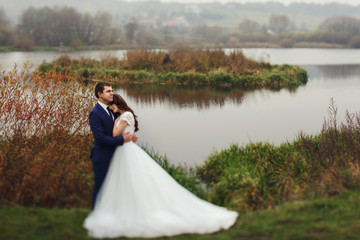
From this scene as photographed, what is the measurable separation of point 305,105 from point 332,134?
7944 mm

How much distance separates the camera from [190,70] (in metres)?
24.1

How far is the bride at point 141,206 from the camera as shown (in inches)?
188

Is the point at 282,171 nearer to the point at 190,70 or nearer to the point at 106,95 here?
the point at 106,95

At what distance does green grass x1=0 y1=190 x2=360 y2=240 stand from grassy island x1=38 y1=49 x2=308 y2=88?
1632 centimetres

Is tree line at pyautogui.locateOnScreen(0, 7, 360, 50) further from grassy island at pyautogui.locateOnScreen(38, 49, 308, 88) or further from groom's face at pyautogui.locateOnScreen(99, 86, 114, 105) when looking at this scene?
groom's face at pyautogui.locateOnScreen(99, 86, 114, 105)

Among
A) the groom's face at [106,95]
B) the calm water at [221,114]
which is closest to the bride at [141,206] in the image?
the groom's face at [106,95]

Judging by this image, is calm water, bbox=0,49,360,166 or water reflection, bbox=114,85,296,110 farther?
water reflection, bbox=114,85,296,110

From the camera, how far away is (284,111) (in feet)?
50.6

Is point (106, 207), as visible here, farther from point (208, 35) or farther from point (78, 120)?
point (208, 35)

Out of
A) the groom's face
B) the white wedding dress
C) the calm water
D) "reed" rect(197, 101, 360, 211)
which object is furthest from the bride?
the calm water

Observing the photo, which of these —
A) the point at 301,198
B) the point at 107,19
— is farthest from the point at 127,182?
the point at 107,19

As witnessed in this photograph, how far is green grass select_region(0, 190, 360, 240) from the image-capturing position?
4688mm

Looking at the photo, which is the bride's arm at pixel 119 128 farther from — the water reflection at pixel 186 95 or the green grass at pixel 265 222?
the water reflection at pixel 186 95

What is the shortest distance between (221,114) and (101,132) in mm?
9556
